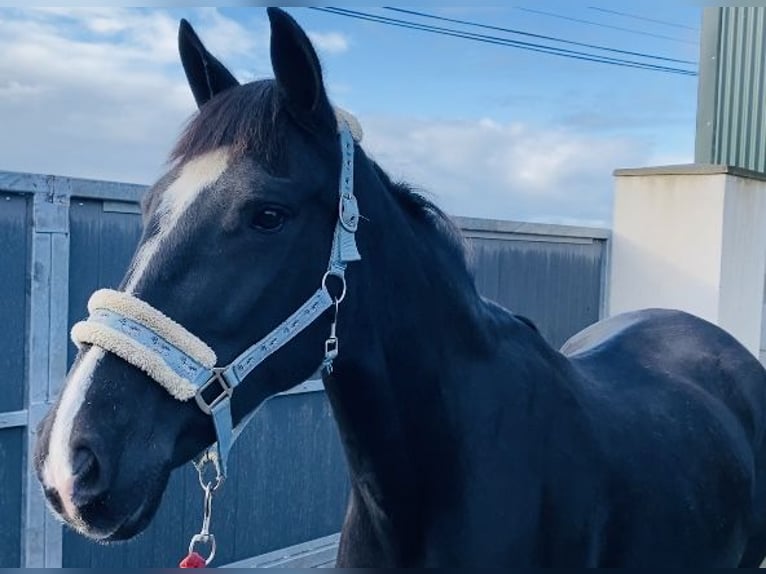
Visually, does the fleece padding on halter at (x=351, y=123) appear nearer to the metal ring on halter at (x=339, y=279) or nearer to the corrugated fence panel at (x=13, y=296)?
the metal ring on halter at (x=339, y=279)

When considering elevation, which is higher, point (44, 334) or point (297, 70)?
point (297, 70)

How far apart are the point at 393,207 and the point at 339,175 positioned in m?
0.20

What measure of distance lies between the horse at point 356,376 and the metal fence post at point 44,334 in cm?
161

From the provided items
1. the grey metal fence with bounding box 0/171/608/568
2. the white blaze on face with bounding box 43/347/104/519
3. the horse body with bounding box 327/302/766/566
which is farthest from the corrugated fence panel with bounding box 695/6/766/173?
the white blaze on face with bounding box 43/347/104/519

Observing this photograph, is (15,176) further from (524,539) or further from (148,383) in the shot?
(524,539)

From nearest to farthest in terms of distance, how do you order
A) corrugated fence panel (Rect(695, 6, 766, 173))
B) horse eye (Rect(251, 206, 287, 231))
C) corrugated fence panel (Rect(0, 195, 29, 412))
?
1. horse eye (Rect(251, 206, 287, 231))
2. corrugated fence panel (Rect(0, 195, 29, 412))
3. corrugated fence panel (Rect(695, 6, 766, 173))

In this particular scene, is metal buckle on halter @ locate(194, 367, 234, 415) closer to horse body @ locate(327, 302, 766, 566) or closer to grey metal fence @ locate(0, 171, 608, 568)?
horse body @ locate(327, 302, 766, 566)

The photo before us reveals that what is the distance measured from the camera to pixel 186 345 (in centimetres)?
137

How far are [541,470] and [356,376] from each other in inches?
20.1

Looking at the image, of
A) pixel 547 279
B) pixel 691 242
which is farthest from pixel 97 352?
pixel 691 242

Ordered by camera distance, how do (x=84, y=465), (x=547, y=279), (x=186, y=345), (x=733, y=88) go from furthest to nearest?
(x=733, y=88) < (x=547, y=279) < (x=186, y=345) < (x=84, y=465)

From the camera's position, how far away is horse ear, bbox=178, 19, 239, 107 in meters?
Answer: 1.74

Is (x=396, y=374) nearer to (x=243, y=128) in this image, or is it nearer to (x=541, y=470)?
(x=541, y=470)

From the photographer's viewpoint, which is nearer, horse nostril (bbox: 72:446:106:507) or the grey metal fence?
horse nostril (bbox: 72:446:106:507)
